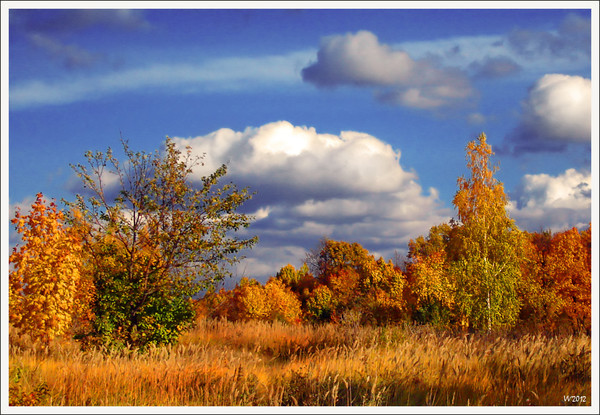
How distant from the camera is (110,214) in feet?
45.4

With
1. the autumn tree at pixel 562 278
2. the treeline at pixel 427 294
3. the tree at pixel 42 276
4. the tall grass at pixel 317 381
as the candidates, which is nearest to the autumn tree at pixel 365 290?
the treeline at pixel 427 294

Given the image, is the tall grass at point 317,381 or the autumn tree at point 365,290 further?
the autumn tree at point 365,290

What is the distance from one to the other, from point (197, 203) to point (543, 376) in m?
8.90

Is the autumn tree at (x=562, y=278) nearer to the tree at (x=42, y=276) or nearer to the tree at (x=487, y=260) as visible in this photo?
the tree at (x=487, y=260)

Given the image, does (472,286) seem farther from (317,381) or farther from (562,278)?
(317,381)

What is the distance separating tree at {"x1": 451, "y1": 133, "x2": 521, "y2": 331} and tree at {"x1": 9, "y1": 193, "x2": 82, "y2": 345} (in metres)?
22.5

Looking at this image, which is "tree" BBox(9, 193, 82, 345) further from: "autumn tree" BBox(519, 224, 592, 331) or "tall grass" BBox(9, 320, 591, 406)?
"autumn tree" BBox(519, 224, 592, 331)

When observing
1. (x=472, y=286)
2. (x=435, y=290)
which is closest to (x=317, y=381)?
(x=472, y=286)

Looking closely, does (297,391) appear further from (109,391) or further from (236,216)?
(236,216)

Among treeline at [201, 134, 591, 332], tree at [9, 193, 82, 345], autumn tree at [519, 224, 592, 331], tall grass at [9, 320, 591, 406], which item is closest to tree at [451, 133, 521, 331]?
treeline at [201, 134, 591, 332]

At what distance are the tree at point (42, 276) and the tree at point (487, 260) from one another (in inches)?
884

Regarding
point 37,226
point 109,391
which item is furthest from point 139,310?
point 109,391

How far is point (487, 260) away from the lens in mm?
29578

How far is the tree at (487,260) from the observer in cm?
2870
